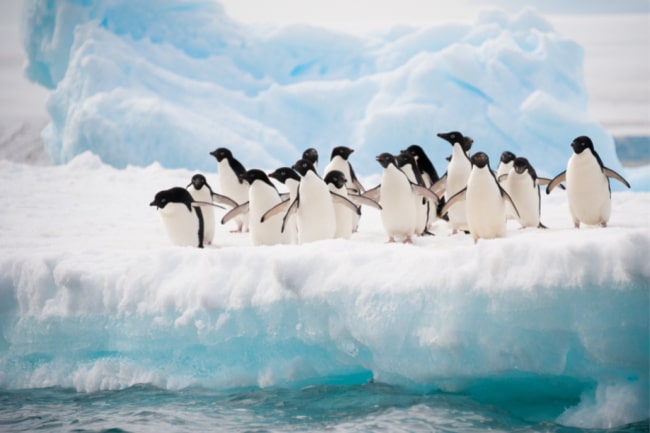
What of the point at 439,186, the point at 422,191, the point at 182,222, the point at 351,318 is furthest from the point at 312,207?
the point at 351,318

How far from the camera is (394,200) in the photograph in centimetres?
518

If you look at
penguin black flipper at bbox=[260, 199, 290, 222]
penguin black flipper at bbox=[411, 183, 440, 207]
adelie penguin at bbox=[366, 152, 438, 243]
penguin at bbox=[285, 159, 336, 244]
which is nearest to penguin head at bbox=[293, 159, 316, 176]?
penguin at bbox=[285, 159, 336, 244]

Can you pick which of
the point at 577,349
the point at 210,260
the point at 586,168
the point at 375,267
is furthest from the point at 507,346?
the point at 586,168

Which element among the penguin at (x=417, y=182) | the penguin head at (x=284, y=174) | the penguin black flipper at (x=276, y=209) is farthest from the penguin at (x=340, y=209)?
the penguin at (x=417, y=182)

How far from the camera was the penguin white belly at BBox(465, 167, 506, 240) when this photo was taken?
493 centimetres

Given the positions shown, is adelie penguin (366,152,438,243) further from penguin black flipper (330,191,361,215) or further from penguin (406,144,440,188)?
penguin (406,144,440,188)

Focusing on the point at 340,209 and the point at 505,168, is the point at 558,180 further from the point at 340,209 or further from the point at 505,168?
the point at 340,209

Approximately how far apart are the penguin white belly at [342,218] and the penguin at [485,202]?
760mm

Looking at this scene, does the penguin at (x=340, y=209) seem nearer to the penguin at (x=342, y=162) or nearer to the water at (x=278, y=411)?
the penguin at (x=342, y=162)

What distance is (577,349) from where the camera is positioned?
3.42 metres

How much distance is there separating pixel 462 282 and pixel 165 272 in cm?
156

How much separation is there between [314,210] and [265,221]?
435 millimetres

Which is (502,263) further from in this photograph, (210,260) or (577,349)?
(210,260)

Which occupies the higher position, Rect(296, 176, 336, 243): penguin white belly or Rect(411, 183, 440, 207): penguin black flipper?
Rect(411, 183, 440, 207): penguin black flipper
